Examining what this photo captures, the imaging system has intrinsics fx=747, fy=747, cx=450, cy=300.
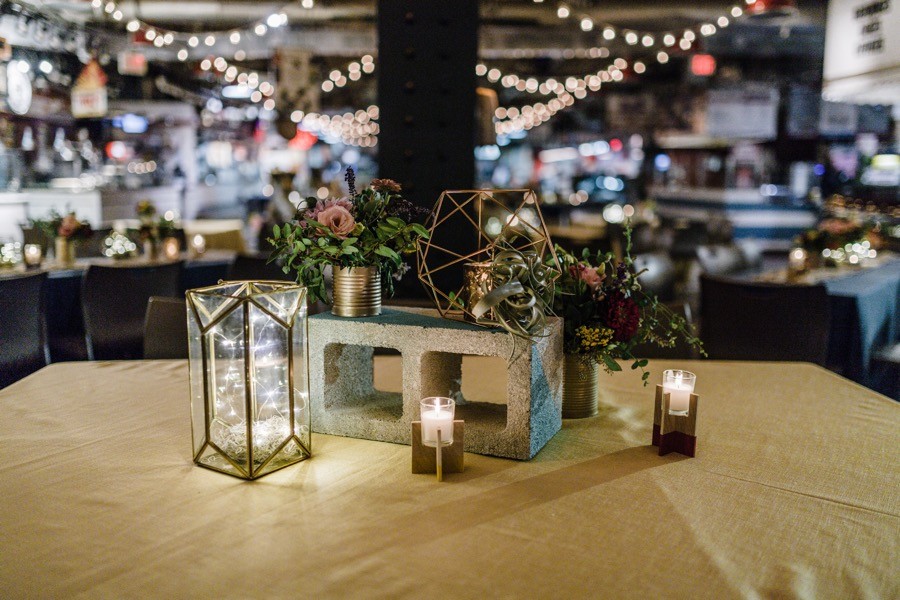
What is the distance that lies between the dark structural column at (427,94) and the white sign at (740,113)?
10.8 meters

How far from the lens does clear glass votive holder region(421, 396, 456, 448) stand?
1534 mm

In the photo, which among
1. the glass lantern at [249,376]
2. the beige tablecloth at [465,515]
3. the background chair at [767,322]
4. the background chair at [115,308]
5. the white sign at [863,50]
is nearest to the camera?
the beige tablecloth at [465,515]

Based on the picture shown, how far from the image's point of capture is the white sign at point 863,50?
4.55 metres

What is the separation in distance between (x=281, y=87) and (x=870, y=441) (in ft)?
29.4

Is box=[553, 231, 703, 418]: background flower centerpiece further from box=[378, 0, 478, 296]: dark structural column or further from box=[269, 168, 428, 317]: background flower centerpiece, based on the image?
box=[378, 0, 478, 296]: dark structural column

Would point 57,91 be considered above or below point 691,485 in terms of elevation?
above

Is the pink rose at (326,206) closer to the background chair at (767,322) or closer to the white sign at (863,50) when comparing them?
the background chair at (767,322)

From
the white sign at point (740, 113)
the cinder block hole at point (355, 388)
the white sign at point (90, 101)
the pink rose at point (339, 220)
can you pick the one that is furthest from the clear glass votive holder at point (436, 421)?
the white sign at point (740, 113)

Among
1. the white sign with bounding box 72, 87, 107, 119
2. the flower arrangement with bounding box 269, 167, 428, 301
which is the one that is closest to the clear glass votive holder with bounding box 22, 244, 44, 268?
the flower arrangement with bounding box 269, 167, 428, 301

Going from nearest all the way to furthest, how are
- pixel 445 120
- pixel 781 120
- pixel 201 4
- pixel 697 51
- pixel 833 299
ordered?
1. pixel 445 120
2. pixel 833 299
3. pixel 201 4
4. pixel 697 51
5. pixel 781 120

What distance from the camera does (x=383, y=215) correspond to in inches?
69.3

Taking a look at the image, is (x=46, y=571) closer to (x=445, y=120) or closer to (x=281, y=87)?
(x=445, y=120)

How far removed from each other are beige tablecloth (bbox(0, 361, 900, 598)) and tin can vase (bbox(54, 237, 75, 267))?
326 cm

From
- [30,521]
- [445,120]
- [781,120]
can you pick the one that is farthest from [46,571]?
[781,120]
